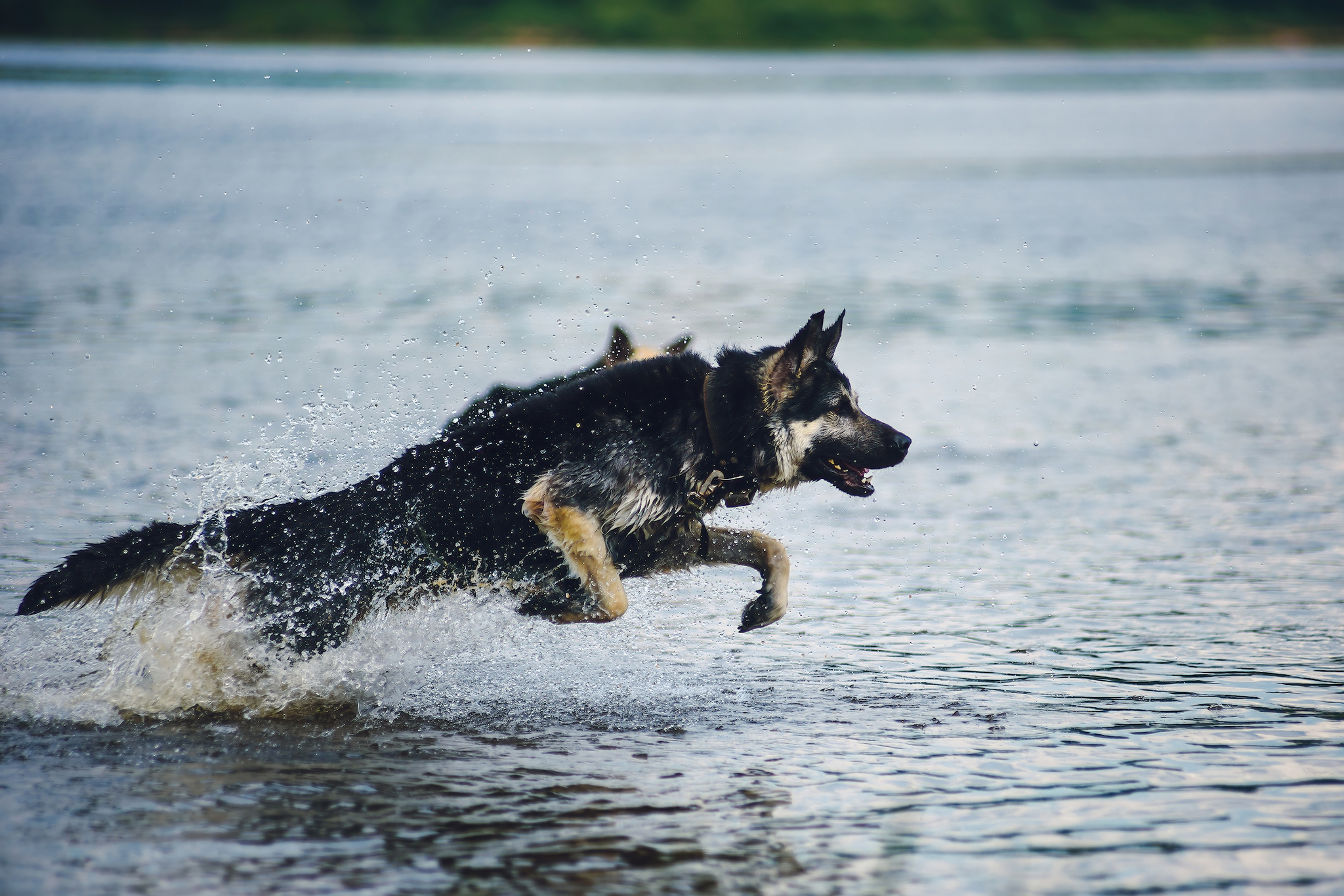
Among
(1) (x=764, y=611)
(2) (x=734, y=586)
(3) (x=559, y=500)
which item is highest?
(3) (x=559, y=500)

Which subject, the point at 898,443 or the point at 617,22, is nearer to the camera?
the point at 898,443

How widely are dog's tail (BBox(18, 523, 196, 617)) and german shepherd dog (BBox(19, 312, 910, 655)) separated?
0.01 meters

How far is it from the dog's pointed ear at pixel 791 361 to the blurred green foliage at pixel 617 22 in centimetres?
8878

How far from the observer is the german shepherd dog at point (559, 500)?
6090mm

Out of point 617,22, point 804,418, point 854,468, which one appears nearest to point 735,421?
point 804,418

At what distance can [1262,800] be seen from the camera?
5062 millimetres

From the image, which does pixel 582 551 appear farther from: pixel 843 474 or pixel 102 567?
pixel 102 567

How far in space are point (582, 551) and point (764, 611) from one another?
87cm

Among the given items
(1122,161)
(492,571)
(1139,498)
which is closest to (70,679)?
(492,571)

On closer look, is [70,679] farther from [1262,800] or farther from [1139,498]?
[1139,498]

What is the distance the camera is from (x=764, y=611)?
644 centimetres

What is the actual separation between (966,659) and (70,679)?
3.94 m

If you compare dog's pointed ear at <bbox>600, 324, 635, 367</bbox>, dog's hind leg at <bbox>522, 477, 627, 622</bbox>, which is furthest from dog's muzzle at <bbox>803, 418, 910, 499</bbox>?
dog's pointed ear at <bbox>600, 324, 635, 367</bbox>

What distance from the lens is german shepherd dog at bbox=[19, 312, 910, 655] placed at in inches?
240
